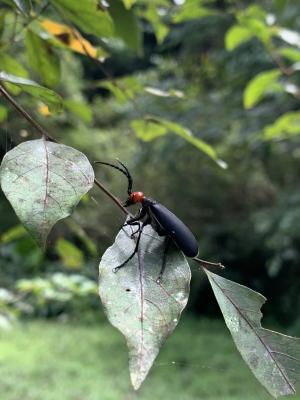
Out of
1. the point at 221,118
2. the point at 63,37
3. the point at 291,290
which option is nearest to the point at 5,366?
the point at 221,118

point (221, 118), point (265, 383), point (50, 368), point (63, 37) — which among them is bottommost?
point (50, 368)

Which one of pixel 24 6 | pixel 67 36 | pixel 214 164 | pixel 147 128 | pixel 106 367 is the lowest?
pixel 106 367

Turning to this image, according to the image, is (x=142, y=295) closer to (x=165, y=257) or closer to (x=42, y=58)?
(x=165, y=257)

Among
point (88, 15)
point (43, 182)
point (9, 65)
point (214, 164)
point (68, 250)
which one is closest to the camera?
point (43, 182)

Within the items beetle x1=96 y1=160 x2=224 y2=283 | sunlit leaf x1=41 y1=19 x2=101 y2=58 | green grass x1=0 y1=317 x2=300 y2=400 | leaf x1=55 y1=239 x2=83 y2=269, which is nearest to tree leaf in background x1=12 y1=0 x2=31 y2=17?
beetle x1=96 y1=160 x2=224 y2=283

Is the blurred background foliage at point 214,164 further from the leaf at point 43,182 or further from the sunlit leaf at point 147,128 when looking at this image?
the leaf at point 43,182

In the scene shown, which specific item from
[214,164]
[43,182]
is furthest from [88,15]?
[214,164]

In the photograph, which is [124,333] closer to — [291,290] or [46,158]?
[46,158]

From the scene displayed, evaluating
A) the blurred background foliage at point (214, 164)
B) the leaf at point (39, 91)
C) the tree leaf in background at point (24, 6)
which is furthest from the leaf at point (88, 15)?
the blurred background foliage at point (214, 164)
